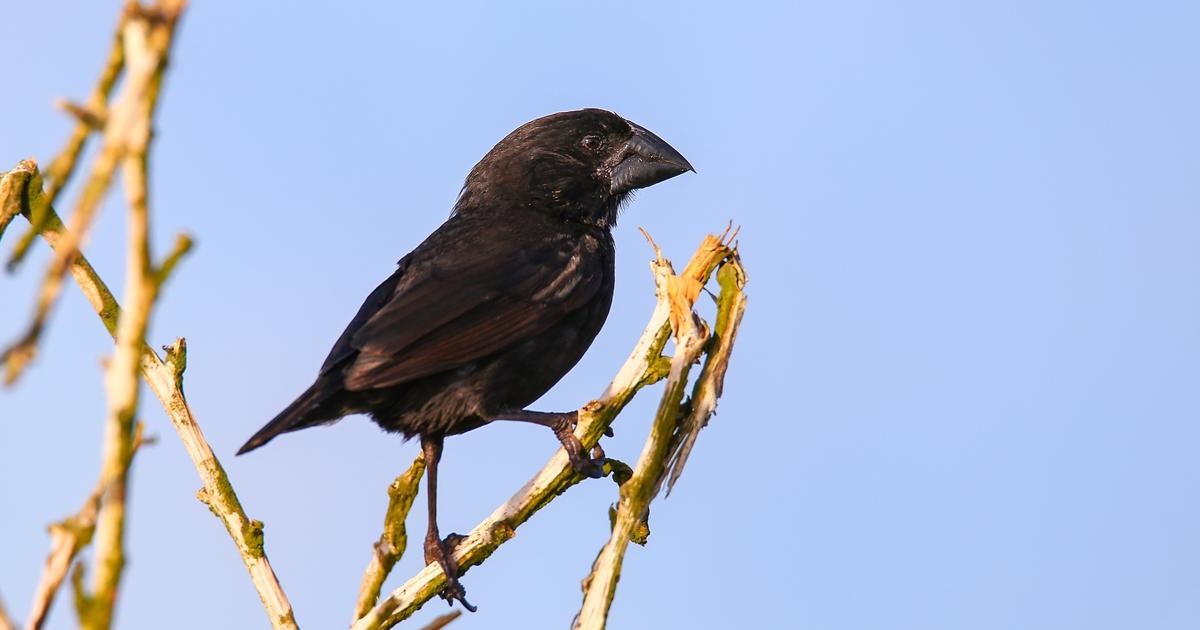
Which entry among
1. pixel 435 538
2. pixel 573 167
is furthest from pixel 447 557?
pixel 573 167

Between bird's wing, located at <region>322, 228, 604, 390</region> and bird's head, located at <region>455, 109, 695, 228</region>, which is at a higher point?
bird's head, located at <region>455, 109, 695, 228</region>

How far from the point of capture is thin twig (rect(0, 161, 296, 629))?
2982 mm

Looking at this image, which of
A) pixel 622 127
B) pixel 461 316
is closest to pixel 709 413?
pixel 461 316

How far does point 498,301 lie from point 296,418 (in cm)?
107

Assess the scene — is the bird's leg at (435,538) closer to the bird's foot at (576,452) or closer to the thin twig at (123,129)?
the bird's foot at (576,452)

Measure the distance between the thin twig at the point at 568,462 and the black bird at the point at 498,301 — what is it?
1.17 feet

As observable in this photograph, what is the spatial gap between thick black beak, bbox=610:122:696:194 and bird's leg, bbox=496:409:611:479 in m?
1.65

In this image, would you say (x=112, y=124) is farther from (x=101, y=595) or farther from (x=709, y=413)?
(x=709, y=413)

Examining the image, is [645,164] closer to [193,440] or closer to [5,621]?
[193,440]

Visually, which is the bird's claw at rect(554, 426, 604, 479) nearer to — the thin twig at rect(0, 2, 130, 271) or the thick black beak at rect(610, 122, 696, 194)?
the thin twig at rect(0, 2, 130, 271)

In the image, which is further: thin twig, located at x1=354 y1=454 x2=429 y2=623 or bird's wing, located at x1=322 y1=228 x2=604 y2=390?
bird's wing, located at x1=322 y1=228 x2=604 y2=390

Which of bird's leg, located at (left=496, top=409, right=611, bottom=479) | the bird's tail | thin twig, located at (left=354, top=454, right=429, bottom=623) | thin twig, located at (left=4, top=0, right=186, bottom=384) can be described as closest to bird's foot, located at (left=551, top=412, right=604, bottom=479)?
bird's leg, located at (left=496, top=409, right=611, bottom=479)

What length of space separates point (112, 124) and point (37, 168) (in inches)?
90.9

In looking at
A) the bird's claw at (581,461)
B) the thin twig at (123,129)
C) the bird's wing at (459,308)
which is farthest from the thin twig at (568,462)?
the thin twig at (123,129)
